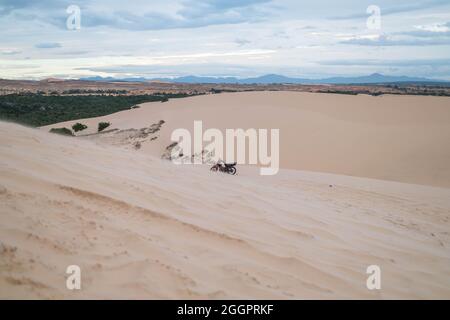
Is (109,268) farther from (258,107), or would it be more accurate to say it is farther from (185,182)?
(258,107)

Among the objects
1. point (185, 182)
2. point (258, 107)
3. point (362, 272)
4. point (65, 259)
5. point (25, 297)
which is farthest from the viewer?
point (258, 107)

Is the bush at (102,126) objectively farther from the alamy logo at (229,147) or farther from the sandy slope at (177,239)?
the sandy slope at (177,239)

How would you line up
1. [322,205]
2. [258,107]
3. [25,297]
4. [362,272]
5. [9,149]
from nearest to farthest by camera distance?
1. [25,297]
2. [362,272]
3. [9,149]
4. [322,205]
5. [258,107]

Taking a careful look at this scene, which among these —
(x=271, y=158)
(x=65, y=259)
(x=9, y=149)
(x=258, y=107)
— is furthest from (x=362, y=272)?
(x=258, y=107)

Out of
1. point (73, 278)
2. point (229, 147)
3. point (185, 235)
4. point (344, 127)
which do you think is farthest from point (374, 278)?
point (344, 127)

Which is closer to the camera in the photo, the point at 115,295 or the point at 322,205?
the point at 115,295

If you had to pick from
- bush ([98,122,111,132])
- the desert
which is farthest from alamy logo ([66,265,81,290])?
bush ([98,122,111,132])
